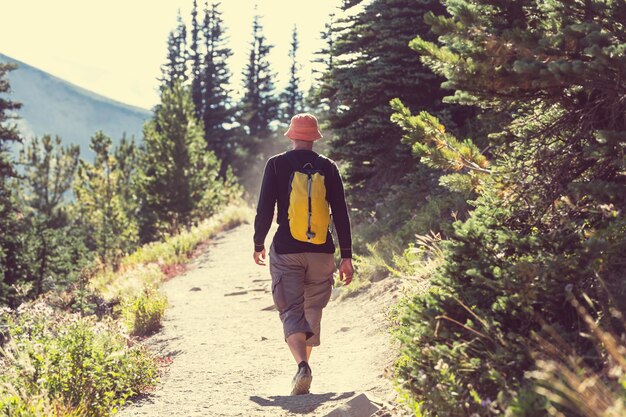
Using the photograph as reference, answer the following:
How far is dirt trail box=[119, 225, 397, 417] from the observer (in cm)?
537

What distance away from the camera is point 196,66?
5594cm

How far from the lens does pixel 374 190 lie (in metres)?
14.7

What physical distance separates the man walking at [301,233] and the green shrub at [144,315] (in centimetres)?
530

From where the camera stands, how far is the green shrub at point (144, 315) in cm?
1034

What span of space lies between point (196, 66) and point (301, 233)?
5315 cm

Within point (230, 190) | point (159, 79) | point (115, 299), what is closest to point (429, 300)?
point (115, 299)

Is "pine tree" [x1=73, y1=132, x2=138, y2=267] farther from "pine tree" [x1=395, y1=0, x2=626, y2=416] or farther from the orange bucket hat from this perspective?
"pine tree" [x1=395, y1=0, x2=626, y2=416]

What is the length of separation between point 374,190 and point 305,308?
919 cm

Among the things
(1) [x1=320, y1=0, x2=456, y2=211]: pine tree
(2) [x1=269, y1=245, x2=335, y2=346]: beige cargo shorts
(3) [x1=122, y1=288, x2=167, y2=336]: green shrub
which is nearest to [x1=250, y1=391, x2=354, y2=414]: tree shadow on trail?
(2) [x1=269, y1=245, x2=335, y2=346]: beige cargo shorts

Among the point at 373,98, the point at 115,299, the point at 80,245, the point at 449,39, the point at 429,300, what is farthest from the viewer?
the point at 80,245

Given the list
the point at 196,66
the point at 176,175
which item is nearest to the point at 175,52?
the point at 196,66

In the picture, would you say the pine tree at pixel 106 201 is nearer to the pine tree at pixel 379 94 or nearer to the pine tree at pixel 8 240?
the pine tree at pixel 8 240

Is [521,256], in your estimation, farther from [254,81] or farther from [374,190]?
[254,81]

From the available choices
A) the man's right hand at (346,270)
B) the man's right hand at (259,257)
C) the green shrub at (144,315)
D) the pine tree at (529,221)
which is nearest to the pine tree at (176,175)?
the green shrub at (144,315)
